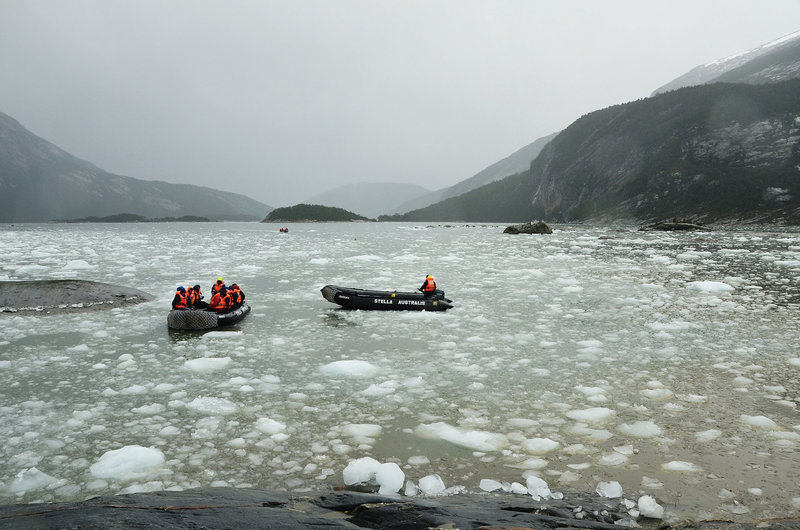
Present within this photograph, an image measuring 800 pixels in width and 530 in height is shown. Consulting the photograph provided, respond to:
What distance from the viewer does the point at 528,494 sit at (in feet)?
13.5

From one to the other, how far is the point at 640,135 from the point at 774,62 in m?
72.6

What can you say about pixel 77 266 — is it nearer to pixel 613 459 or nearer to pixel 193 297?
pixel 193 297

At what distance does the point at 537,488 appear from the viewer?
165 inches

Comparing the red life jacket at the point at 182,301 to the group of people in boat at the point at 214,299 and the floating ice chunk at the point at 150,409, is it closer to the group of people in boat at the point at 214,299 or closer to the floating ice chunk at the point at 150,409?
the group of people in boat at the point at 214,299

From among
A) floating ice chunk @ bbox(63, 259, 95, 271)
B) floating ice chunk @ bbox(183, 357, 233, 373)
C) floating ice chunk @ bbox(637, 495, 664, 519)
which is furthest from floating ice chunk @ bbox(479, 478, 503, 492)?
floating ice chunk @ bbox(63, 259, 95, 271)

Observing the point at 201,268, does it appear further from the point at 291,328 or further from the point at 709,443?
the point at 709,443

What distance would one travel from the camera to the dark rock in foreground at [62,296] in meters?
13.8

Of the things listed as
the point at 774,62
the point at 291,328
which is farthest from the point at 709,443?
the point at 774,62

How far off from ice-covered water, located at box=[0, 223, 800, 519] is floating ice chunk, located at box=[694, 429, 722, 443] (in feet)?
0.09

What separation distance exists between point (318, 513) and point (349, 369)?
468 cm

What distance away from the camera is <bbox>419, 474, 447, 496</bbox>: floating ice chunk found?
4.19m

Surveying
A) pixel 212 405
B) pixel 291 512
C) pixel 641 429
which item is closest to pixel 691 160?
pixel 641 429

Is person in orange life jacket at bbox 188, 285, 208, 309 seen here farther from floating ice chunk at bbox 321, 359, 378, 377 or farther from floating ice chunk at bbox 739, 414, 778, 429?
floating ice chunk at bbox 739, 414, 778, 429

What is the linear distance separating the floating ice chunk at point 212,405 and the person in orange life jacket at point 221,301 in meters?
5.61
